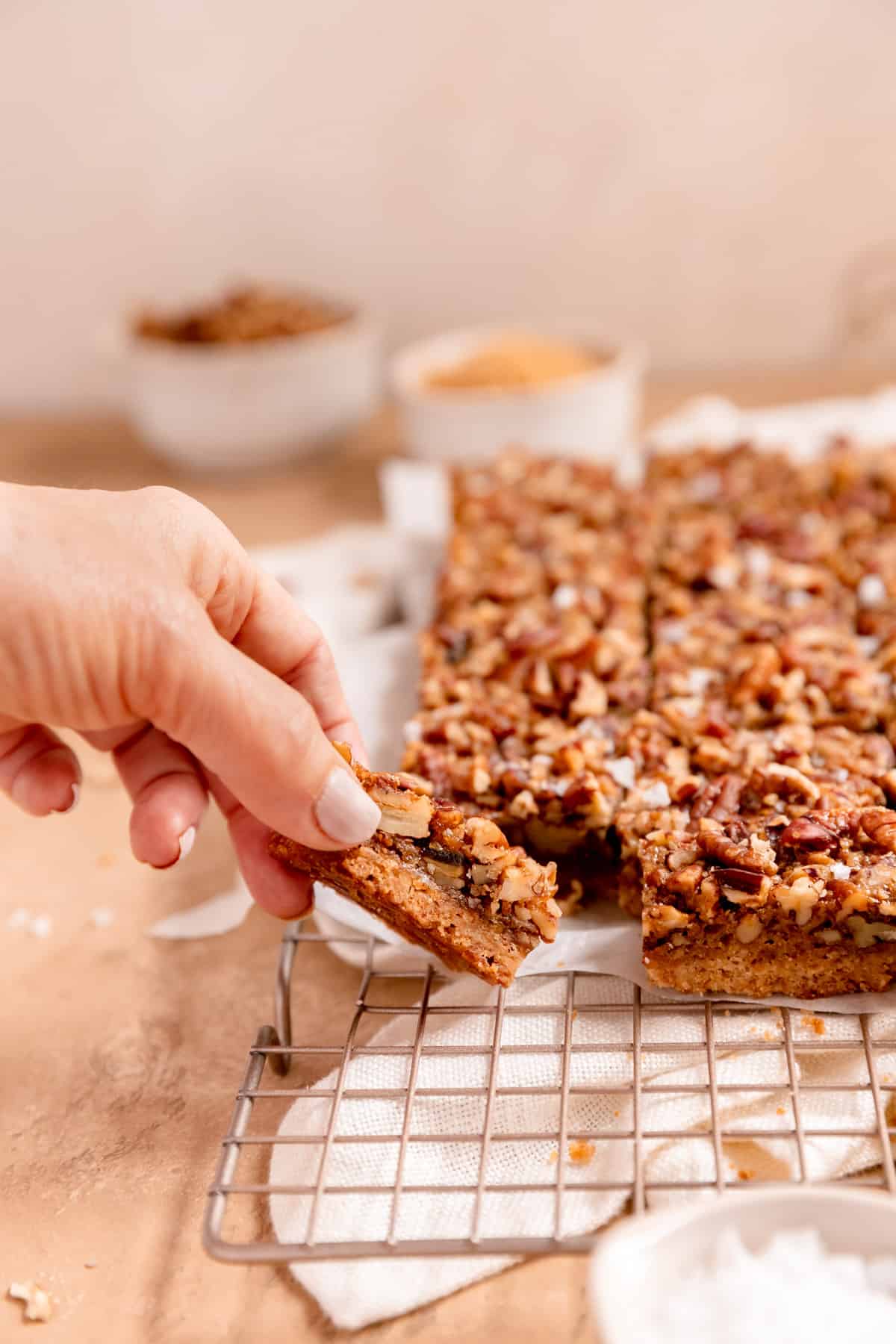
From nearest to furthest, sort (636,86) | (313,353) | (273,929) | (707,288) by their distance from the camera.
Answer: (273,929) → (313,353) → (636,86) → (707,288)

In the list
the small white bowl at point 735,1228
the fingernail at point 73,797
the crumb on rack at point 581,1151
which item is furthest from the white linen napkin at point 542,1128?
the fingernail at point 73,797

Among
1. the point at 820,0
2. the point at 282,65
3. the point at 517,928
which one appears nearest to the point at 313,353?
the point at 282,65

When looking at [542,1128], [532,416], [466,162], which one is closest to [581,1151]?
[542,1128]

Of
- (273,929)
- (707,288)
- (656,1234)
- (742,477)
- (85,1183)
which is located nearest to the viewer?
(656,1234)

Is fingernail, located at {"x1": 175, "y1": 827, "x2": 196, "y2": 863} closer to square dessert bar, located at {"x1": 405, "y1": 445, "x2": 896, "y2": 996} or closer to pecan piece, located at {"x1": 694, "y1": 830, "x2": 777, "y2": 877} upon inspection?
square dessert bar, located at {"x1": 405, "y1": 445, "x2": 896, "y2": 996}

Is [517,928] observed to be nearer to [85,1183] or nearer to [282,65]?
[85,1183]
